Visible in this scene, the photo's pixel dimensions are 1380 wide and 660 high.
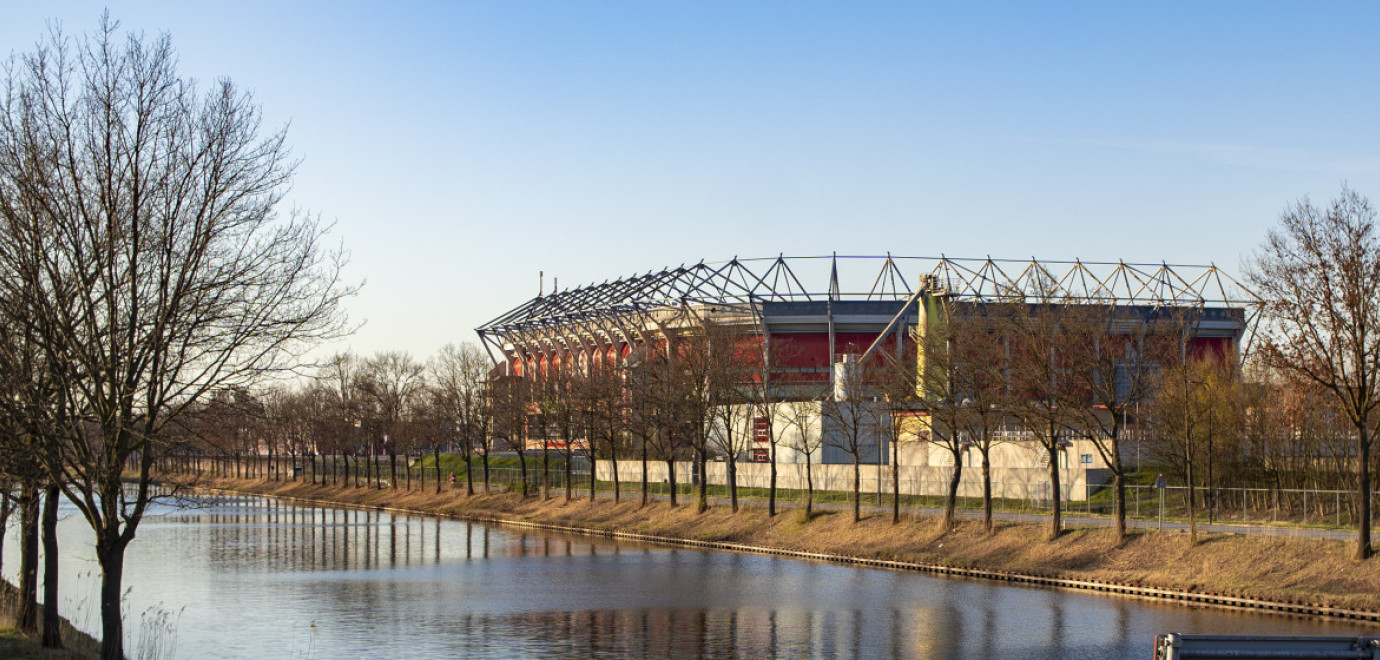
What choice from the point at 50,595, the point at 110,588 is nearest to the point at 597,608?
the point at 50,595

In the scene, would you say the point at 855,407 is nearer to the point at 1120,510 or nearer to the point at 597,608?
the point at 1120,510

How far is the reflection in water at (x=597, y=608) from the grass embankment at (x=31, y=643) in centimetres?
302

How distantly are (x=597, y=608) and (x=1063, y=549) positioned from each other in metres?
15.7

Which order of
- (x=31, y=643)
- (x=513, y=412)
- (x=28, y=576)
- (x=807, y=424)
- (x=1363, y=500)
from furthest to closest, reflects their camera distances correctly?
(x=513, y=412) < (x=807, y=424) < (x=1363, y=500) < (x=28, y=576) < (x=31, y=643)

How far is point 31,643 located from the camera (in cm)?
2284

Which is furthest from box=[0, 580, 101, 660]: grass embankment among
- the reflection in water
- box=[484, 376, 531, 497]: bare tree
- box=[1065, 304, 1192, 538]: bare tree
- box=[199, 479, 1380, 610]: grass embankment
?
box=[484, 376, 531, 497]: bare tree

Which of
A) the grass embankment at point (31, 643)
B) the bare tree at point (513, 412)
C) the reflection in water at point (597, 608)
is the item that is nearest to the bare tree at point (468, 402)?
the bare tree at point (513, 412)

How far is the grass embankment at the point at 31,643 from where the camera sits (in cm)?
2180

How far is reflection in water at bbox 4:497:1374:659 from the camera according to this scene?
29797 mm

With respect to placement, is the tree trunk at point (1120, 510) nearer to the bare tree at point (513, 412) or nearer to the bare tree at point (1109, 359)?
the bare tree at point (1109, 359)

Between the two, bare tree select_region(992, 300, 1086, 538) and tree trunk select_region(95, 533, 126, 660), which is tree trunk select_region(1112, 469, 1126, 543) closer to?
bare tree select_region(992, 300, 1086, 538)

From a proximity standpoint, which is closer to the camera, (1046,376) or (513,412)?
(1046,376)

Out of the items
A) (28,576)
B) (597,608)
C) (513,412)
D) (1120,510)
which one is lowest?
(597,608)

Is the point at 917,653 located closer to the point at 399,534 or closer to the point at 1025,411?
the point at 1025,411
